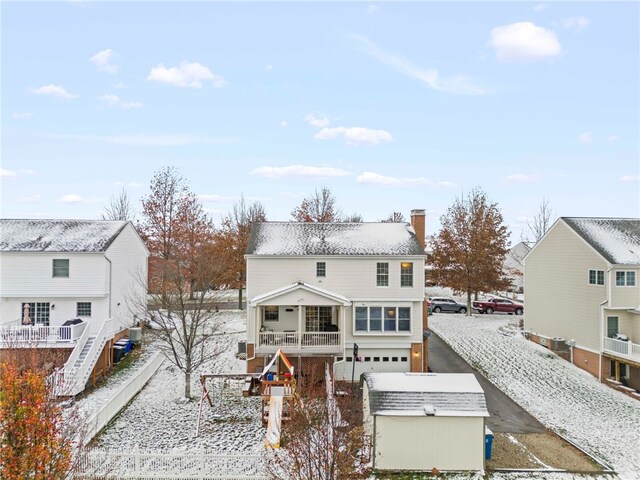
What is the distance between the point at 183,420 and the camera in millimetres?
19016

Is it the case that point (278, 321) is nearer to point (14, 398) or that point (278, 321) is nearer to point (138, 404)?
point (138, 404)

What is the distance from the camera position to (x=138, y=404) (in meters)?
20.5

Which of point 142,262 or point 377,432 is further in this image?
point 142,262

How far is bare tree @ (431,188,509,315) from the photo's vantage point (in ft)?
135

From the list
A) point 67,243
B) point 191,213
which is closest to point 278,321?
point 67,243

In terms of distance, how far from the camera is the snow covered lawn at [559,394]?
1767 centimetres

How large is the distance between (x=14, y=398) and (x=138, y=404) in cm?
1144

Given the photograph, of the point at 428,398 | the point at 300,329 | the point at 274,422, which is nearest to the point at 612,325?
the point at 428,398

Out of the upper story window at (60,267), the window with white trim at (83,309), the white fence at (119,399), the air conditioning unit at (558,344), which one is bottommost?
the white fence at (119,399)

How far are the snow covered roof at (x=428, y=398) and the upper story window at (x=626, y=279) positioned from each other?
1435 cm

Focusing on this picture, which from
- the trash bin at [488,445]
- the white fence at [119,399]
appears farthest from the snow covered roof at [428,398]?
the white fence at [119,399]

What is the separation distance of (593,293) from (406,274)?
11585mm

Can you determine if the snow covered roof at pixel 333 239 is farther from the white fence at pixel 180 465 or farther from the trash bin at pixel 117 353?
the white fence at pixel 180 465

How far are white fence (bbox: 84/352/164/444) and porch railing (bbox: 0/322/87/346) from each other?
4262 mm
